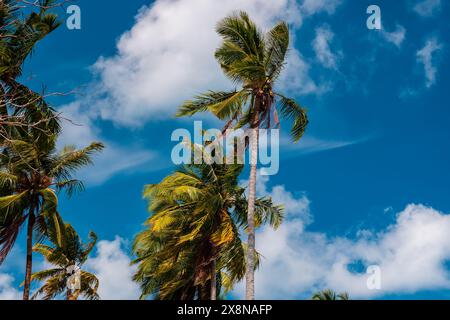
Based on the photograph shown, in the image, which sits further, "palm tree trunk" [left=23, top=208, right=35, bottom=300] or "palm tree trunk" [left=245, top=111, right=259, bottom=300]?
"palm tree trunk" [left=23, top=208, right=35, bottom=300]

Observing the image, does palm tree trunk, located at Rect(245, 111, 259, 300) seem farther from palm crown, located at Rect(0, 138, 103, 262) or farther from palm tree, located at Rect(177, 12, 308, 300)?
palm crown, located at Rect(0, 138, 103, 262)

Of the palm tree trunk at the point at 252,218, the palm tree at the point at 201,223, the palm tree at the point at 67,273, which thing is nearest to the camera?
the palm tree trunk at the point at 252,218

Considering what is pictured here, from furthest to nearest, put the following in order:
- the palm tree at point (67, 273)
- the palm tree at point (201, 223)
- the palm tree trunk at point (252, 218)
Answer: the palm tree at point (67, 273), the palm tree at point (201, 223), the palm tree trunk at point (252, 218)

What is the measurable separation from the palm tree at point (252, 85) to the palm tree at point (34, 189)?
622 centimetres

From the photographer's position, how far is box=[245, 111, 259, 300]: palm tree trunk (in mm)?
19219

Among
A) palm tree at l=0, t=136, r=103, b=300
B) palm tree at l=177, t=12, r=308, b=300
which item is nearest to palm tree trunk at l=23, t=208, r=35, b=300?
palm tree at l=0, t=136, r=103, b=300

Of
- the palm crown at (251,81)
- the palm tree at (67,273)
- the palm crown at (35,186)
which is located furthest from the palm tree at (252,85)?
the palm tree at (67,273)

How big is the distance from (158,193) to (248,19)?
7.71 meters

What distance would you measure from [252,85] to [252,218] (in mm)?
5090

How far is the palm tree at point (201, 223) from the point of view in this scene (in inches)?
879

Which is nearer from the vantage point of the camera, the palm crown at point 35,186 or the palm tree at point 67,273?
the palm crown at point 35,186

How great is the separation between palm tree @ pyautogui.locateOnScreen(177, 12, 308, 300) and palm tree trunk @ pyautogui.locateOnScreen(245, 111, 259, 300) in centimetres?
4

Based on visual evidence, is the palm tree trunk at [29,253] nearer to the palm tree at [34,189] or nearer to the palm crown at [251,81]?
the palm tree at [34,189]
